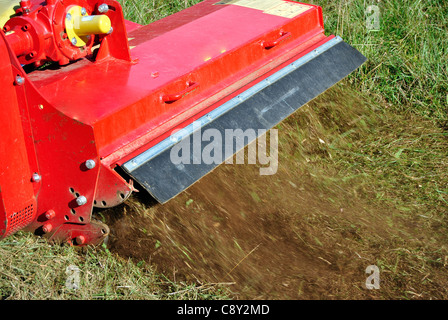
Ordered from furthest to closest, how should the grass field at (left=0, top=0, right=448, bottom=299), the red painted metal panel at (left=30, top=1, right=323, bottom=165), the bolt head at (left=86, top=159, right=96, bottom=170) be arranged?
the grass field at (left=0, top=0, right=448, bottom=299) → the red painted metal panel at (left=30, top=1, right=323, bottom=165) → the bolt head at (left=86, top=159, right=96, bottom=170)

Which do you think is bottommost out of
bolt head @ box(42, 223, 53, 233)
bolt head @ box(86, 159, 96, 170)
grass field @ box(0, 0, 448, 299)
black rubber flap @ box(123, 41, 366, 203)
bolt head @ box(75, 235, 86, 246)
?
grass field @ box(0, 0, 448, 299)

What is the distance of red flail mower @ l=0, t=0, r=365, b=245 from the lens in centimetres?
244

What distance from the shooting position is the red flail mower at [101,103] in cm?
244

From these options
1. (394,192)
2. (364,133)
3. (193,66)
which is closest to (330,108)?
(364,133)

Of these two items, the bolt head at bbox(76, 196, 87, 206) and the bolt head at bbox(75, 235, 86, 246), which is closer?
the bolt head at bbox(76, 196, 87, 206)

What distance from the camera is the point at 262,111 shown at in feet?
9.96

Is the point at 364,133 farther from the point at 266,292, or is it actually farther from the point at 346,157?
the point at 266,292

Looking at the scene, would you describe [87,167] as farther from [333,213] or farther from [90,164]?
[333,213]

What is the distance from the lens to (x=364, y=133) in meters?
4.18

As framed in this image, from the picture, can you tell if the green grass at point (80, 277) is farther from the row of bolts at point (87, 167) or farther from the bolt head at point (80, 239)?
the row of bolts at point (87, 167)

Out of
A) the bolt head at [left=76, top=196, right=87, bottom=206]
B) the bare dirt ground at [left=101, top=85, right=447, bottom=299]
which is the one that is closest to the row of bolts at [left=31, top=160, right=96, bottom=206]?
the bolt head at [left=76, top=196, right=87, bottom=206]

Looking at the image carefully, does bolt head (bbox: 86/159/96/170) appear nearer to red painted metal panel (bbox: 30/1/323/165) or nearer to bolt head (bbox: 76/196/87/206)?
red painted metal panel (bbox: 30/1/323/165)

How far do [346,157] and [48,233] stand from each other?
6.66ft

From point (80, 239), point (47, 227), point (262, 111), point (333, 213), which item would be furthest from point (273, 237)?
point (47, 227)
